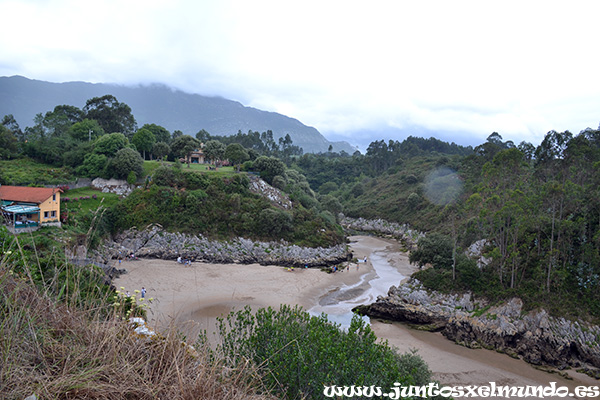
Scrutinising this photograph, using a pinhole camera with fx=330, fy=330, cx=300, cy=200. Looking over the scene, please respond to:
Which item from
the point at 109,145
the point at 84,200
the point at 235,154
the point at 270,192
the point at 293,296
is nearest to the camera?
the point at 293,296

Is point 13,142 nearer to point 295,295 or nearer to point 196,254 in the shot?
point 196,254

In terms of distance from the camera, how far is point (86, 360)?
2793mm

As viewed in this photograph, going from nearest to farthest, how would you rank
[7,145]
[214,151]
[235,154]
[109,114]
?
[7,145], [235,154], [214,151], [109,114]

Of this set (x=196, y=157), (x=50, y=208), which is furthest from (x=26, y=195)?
(x=196, y=157)

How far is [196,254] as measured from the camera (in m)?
29.2

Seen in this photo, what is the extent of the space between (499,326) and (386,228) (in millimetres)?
35167

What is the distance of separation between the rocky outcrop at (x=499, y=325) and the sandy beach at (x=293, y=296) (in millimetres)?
741

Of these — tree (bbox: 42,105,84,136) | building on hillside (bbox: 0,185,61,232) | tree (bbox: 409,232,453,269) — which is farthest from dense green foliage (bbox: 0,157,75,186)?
tree (bbox: 409,232,453,269)

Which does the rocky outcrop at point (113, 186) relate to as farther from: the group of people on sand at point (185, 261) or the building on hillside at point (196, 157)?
the building on hillside at point (196, 157)

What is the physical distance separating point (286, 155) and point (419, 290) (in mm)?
73977

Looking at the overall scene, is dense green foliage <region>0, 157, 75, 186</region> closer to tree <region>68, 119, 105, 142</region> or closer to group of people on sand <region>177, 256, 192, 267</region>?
tree <region>68, 119, 105, 142</region>

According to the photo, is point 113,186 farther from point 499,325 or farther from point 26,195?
point 499,325

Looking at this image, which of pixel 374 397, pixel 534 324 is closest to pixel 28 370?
pixel 374 397

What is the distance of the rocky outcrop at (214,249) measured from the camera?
28.9 meters
